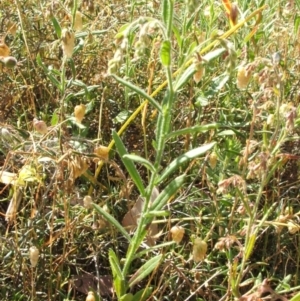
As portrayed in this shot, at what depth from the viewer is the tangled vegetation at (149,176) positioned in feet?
5.12

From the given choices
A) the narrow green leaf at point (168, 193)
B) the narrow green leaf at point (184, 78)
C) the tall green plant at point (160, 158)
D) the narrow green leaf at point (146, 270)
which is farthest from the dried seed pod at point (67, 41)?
the narrow green leaf at point (146, 270)

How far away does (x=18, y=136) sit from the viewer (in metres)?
1.87

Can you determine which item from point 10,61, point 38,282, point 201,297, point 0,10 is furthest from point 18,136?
point 0,10

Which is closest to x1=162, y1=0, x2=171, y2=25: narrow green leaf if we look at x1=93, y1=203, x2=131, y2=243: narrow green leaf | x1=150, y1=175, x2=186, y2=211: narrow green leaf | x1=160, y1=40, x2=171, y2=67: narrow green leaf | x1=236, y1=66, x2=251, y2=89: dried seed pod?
x1=160, y1=40, x2=171, y2=67: narrow green leaf

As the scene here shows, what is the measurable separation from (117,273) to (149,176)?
552 millimetres

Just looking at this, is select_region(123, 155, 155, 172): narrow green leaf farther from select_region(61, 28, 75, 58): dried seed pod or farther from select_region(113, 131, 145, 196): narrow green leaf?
select_region(61, 28, 75, 58): dried seed pod

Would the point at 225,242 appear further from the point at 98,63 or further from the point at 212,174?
the point at 98,63

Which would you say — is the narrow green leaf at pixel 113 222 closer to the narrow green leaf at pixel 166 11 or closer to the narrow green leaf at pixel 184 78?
the narrow green leaf at pixel 184 78

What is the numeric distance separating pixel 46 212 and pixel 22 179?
0.25 m

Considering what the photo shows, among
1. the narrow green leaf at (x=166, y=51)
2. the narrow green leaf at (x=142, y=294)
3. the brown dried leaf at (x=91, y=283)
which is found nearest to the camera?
the narrow green leaf at (x=166, y=51)

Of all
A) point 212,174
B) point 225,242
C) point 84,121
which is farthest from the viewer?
point 84,121

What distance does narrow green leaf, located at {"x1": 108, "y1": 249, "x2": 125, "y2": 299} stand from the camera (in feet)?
5.16

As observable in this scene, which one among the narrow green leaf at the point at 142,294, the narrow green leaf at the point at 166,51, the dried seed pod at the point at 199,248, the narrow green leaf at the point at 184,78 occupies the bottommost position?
the narrow green leaf at the point at 142,294

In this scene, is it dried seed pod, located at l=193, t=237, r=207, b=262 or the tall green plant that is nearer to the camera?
the tall green plant
